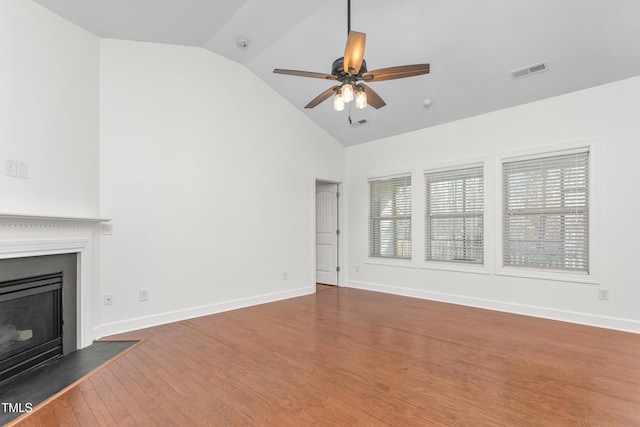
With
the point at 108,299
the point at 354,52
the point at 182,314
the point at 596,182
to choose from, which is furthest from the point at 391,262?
the point at 108,299

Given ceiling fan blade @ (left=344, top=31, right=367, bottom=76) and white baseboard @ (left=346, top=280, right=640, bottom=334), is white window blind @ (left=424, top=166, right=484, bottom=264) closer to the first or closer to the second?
white baseboard @ (left=346, top=280, right=640, bottom=334)

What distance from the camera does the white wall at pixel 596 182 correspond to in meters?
3.55

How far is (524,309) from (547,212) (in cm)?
130

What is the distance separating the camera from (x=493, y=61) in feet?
12.2

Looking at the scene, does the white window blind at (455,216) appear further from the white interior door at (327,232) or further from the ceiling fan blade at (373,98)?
the ceiling fan blade at (373,98)

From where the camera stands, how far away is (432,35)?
11.7 feet

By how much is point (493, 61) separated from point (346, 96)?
224cm

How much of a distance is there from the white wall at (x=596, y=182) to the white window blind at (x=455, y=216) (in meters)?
0.21

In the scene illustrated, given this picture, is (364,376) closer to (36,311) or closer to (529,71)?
(36,311)

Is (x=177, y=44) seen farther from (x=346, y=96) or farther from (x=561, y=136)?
(x=561, y=136)

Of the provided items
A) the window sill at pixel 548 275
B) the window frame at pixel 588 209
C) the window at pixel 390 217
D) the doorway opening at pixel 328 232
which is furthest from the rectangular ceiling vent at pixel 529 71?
the doorway opening at pixel 328 232

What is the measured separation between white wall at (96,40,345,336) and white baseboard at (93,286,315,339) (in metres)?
0.01

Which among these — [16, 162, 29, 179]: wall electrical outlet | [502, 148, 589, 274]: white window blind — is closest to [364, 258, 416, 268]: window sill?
[502, 148, 589, 274]: white window blind

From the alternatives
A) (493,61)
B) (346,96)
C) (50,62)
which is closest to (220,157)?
(50,62)
